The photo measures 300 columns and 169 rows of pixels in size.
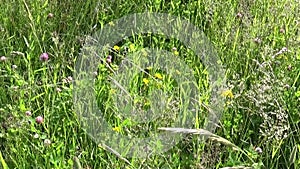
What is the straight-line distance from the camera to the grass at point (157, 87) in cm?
174

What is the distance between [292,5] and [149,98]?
1.11m

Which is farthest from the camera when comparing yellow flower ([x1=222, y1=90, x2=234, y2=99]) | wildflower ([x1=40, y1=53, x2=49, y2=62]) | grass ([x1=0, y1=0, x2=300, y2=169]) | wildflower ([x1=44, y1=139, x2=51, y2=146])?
wildflower ([x1=40, y1=53, x2=49, y2=62])

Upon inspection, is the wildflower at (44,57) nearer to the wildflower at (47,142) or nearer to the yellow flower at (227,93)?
the wildflower at (47,142)

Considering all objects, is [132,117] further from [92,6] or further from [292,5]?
[292,5]

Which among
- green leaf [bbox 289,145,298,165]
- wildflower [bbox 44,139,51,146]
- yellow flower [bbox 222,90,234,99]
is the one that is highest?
yellow flower [bbox 222,90,234,99]

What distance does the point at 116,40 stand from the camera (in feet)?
7.84

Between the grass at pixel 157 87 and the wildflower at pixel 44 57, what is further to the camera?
the wildflower at pixel 44 57

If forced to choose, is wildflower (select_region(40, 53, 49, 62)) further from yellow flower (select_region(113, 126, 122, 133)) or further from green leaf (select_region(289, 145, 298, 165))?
green leaf (select_region(289, 145, 298, 165))

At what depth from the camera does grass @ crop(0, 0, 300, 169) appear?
1743 millimetres

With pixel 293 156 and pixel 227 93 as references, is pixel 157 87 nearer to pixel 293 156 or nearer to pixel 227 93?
pixel 227 93

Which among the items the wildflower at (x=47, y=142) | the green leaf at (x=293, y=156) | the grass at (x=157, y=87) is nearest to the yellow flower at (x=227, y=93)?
the grass at (x=157, y=87)

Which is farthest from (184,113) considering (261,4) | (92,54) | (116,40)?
(261,4)

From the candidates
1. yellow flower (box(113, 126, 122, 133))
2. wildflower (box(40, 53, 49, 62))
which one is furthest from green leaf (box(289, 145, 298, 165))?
wildflower (box(40, 53, 49, 62))

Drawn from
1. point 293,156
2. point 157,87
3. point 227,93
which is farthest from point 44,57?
point 293,156
